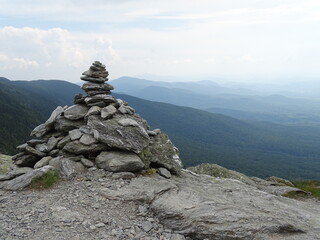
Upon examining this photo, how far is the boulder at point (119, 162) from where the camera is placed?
64.1 ft

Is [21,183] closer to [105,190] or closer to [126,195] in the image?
[105,190]

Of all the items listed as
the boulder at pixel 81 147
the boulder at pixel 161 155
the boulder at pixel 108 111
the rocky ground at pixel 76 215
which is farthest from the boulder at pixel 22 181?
the boulder at pixel 161 155

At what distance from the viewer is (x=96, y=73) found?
25.4 metres

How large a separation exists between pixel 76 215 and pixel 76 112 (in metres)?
10.4

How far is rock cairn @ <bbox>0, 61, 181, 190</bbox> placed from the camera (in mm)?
19688

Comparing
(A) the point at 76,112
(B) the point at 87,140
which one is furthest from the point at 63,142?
(A) the point at 76,112

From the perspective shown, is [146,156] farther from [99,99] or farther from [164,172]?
[99,99]

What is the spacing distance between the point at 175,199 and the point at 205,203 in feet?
5.54

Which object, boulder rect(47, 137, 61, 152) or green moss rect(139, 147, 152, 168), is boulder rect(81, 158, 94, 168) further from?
green moss rect(139, 147, 152, 168)

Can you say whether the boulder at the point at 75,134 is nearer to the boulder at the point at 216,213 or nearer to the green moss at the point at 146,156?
the green moss at the point at 146,156

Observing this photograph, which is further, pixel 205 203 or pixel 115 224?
pixel 205 203

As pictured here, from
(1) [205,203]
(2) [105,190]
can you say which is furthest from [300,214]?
(2) [105,190]

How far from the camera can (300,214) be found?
59.2ft

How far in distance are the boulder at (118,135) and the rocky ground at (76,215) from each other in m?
2.84
